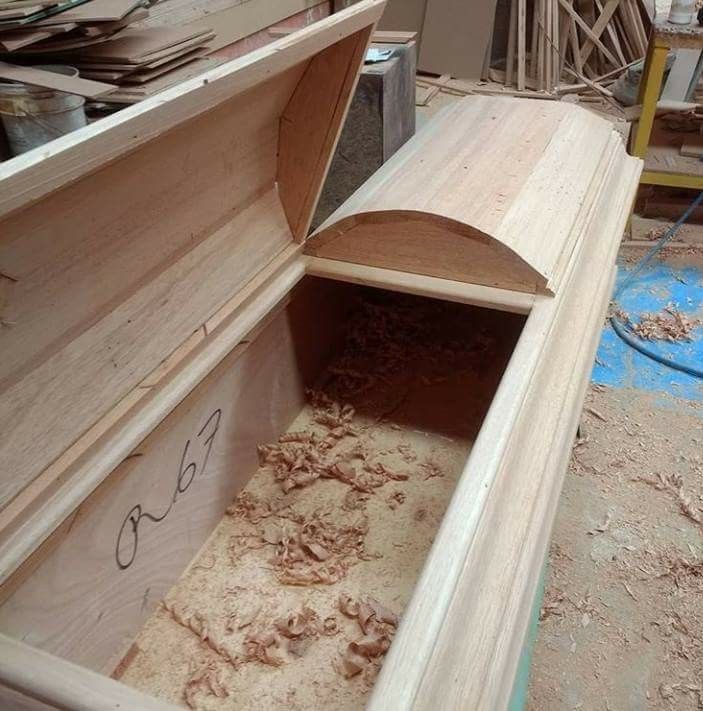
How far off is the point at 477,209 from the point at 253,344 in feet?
2.16

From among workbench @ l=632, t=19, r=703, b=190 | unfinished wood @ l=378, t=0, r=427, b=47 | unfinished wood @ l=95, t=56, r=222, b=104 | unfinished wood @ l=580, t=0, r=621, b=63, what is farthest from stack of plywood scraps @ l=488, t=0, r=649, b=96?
unfinished wood @ l=95, t=56, r=222, b=104

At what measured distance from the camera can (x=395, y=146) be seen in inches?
112

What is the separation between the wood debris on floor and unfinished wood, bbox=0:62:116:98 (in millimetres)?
1028

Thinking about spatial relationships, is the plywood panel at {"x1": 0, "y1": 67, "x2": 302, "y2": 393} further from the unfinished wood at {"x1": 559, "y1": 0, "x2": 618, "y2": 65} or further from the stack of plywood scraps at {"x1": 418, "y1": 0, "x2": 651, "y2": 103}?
the unfinished wood at {"x1": 559, "y1": 0, "x2": 618, "y2": 65}

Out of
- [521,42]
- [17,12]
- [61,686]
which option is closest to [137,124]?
[61,686]

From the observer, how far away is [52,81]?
1845 mm

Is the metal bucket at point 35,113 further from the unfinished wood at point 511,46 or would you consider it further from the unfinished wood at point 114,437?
the unfinished wood at point 511,46

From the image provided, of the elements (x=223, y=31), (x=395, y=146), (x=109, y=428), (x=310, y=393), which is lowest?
(x=310, y=393)

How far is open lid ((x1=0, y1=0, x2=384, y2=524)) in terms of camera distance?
998 millimetres

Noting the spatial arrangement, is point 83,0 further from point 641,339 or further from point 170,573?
point 641,339

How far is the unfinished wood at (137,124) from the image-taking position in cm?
80

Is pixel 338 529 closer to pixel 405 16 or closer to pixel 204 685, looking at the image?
pixel 204 685

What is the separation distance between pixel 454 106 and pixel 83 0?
4.11 feet

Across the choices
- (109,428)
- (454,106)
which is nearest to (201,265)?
(109,428)
